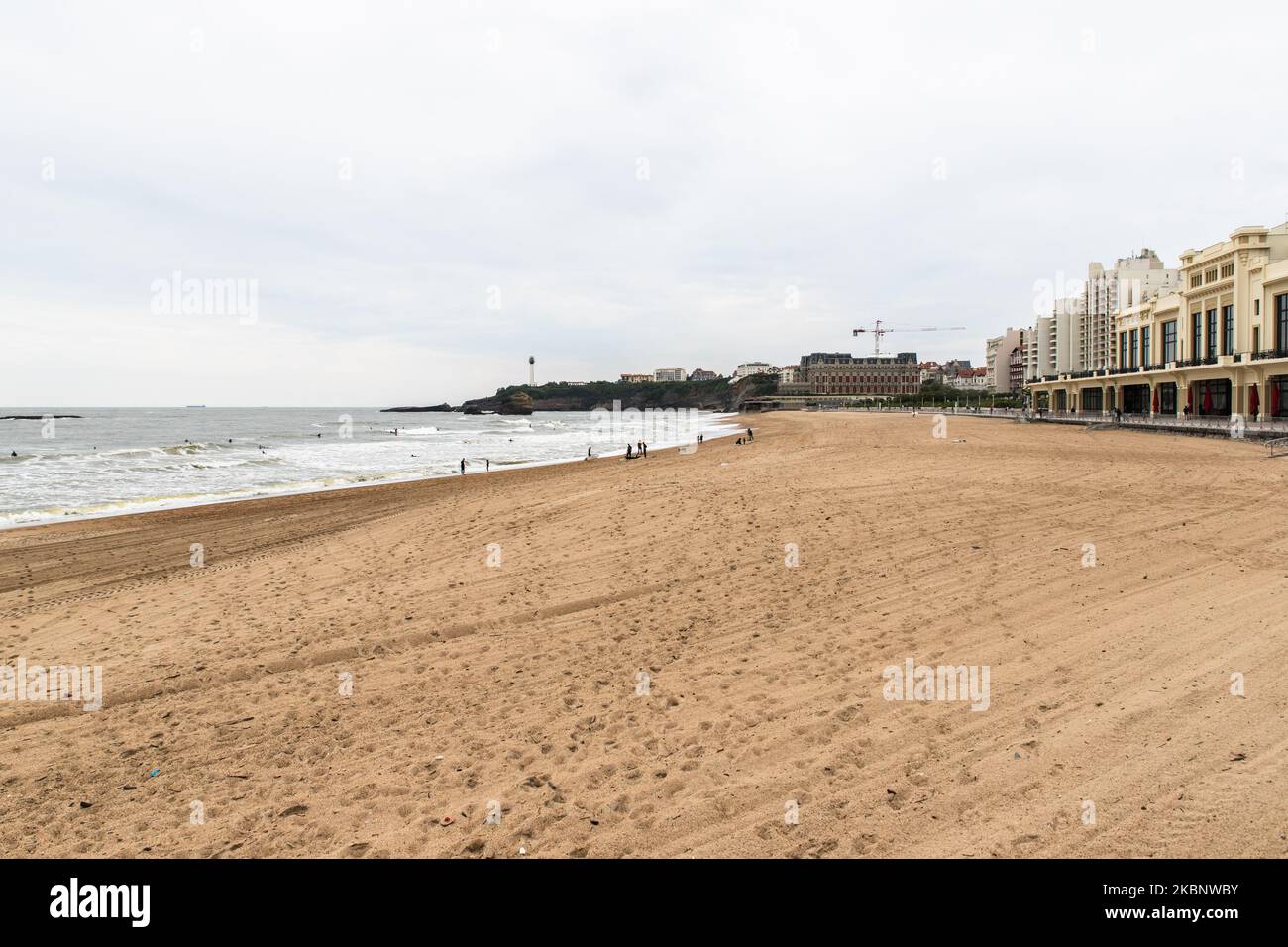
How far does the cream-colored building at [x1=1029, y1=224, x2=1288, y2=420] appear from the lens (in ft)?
120

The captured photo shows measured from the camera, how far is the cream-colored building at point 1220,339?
36.6 meters

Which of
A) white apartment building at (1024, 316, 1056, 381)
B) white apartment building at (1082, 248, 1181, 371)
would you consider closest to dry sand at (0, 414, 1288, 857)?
white apartment building at (1082, 248, 1181, 371)

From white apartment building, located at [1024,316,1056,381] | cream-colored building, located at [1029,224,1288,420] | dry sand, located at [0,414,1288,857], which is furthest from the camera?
white apartment building, located at [1024,316,1056,381]

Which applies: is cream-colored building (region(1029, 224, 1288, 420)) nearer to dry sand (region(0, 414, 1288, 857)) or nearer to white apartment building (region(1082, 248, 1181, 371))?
dry sand (region(0, 414, 1288, 857))

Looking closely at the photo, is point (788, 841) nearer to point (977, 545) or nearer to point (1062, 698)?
point (1062, 698)

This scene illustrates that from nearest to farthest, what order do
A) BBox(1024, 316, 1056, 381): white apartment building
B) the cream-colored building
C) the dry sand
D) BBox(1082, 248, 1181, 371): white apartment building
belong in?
the dry sand, the cream-colored building, BBox(1082, 248, 1181, 371): white apartment building, BBox(1024, 316, 1056, 381): white apartment building

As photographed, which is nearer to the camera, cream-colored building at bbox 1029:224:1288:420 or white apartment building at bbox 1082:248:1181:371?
cream-colored building at bbox 1029:224:1288:420

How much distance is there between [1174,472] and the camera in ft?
58.7

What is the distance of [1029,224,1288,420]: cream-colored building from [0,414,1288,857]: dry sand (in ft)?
110

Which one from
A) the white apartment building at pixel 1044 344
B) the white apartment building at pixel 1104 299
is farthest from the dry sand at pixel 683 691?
the white apartment building at pixel 1044 344

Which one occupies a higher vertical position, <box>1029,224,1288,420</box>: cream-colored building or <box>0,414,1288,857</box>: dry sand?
<box>1029,224,1288,420</box>: cream-colored building

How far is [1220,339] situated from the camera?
43562 millimetres
